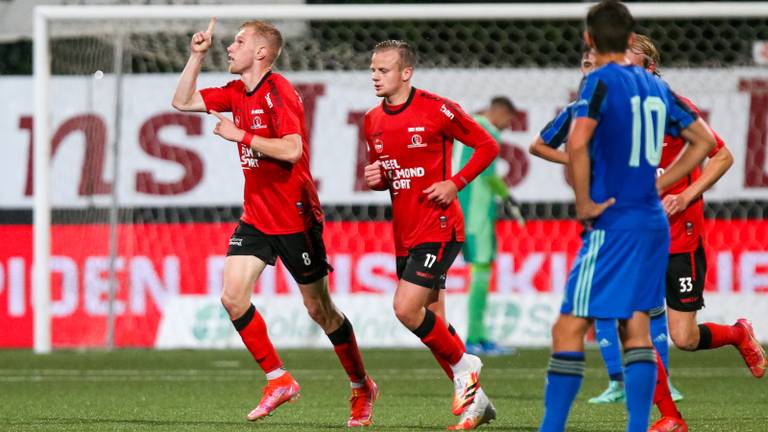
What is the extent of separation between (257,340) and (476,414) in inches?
46.5

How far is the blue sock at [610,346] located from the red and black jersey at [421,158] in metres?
1.02

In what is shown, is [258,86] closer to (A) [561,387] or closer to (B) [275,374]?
(B) [275,374]

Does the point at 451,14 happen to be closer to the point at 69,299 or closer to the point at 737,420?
the point at 69,299

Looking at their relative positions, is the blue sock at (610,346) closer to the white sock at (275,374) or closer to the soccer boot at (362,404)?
the soccer boot at (362,404)

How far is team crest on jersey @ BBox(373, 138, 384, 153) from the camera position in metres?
7.04

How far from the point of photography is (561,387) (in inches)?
195

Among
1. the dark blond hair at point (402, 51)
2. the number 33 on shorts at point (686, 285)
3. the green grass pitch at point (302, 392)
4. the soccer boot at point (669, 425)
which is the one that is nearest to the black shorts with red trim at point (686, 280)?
the number 33 on shorts at point (686, 285)

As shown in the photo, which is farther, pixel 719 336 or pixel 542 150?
pixel 719 336

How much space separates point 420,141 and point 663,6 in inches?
234

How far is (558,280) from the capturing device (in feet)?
42.4

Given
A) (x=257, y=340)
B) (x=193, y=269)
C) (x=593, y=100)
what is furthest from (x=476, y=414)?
(x=193, y=269)

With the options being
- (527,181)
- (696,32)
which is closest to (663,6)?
(696,32)

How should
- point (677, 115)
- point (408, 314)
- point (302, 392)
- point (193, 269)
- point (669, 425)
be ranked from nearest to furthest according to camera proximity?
point (677, 115), point (669, 425), point (408, 314), point (302, 392), point (193, 269)

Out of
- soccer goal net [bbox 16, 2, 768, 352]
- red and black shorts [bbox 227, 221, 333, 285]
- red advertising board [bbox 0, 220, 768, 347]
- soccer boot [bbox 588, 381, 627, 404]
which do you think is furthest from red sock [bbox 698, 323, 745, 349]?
red advertising board [bbox 0, 220, 768, 347]
